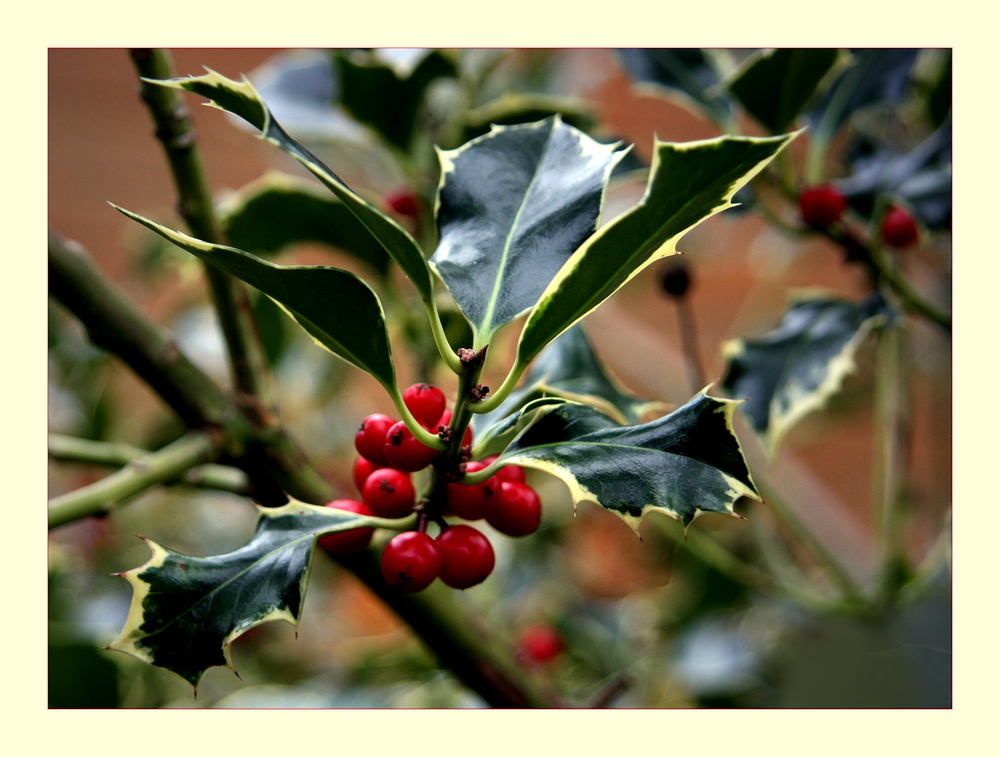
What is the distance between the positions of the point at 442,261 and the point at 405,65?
48 cm

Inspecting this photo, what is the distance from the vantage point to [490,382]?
120 cm

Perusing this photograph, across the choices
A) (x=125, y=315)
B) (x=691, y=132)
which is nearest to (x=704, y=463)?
(x=125, y=315)

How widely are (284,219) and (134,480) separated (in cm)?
34

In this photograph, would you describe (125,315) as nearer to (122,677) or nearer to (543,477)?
(122,677)

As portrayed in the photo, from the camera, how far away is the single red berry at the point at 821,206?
663mm

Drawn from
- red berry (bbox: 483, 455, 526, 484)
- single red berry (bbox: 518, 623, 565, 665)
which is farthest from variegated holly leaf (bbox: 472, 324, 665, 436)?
single red berry (bbox: 518, 623, 565, 665)

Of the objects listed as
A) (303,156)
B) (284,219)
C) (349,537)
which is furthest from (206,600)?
(284,219)

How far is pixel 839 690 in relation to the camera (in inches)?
31.5

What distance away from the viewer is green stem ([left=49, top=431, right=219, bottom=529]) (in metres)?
0.45

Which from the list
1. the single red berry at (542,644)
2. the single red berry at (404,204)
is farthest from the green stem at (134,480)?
the single red berry at (542,644)

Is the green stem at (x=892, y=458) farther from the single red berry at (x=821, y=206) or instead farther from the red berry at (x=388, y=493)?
the red berry at (x=388, y=493)

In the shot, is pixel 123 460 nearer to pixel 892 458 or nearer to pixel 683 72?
pixel 683 72

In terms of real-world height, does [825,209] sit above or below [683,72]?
below

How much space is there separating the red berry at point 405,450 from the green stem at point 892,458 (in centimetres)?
58
